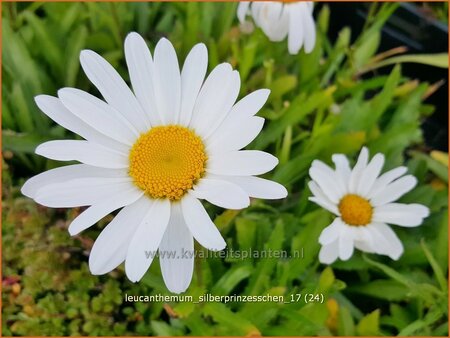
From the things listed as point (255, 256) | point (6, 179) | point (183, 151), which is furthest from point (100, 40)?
point (183, 151)

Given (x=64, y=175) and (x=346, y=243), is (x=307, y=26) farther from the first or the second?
(x=64, y=175)

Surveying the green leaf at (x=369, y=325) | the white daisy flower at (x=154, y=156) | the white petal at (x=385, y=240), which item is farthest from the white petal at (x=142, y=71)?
the green leaf at (x=369, y=325)

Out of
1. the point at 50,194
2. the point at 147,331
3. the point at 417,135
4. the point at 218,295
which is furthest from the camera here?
the point at 417,135

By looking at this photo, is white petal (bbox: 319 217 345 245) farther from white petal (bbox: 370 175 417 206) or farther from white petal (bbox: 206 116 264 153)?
white petal (bbox: 206 116 264 153)

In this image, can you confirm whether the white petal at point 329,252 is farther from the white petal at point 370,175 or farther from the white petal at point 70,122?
the white petal at point 70,122

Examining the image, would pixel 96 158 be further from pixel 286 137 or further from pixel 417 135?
pixel 417 135

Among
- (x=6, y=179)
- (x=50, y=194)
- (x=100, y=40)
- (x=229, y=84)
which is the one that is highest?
(x=100, y=40)

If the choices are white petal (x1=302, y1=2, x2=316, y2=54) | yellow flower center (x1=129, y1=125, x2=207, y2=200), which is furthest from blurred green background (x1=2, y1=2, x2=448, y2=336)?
yellow flower center (x1=129, y1=125, x2=207, y2=200)
